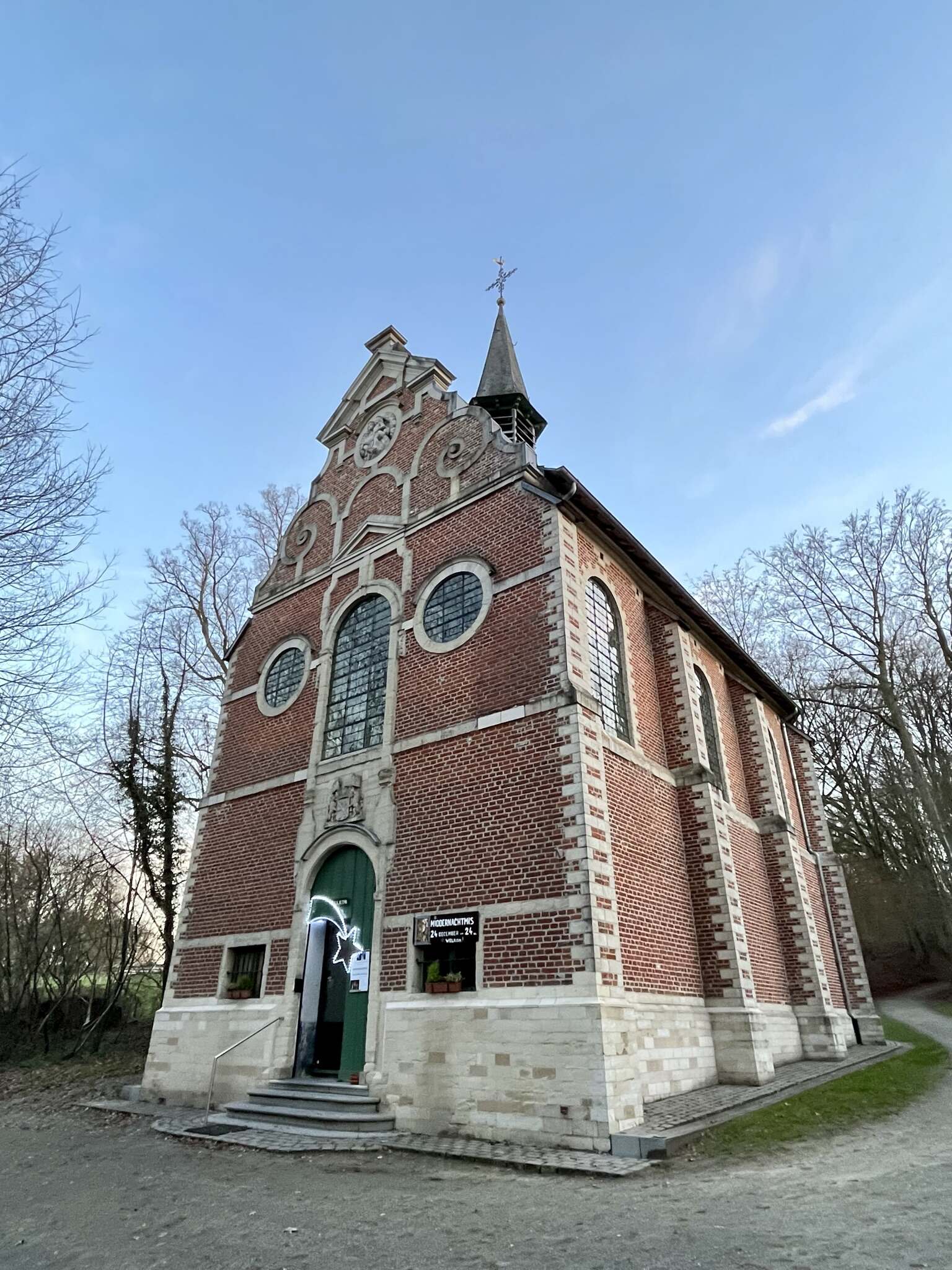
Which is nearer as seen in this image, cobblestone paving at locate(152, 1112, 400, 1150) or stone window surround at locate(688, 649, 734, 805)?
cobblestone paving at locate(152, 1112, 400, 1150)

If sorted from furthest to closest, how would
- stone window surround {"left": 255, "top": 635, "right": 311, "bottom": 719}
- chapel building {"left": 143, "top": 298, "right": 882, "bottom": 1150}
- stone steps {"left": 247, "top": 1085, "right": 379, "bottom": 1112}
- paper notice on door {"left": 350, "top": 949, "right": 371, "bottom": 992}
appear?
stone window surround {"left": 255, "top": 635, "right": 311, "bottom": 719}
paper notice on door {"left": 350, "top": 949, "right": 371, "bottom": 992}
stone steps {"left": 247, "top": 1085, "right": 379, "bottom": 1112}
chapel building {"left": 143, "top": 298, "right": 882, "bottom": 1150}

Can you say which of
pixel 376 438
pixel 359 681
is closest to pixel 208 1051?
pixel 359 681

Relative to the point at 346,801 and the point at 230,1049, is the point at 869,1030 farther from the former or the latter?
the point at 230,1049

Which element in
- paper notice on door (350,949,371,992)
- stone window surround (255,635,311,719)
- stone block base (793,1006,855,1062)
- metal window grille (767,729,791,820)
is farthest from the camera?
metal window grille (767,729,791,820)

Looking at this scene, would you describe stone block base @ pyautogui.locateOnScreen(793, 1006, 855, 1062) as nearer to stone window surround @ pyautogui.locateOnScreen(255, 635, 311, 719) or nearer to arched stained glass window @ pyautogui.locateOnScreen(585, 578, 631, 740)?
arched stained glass window @ pyautogui.locateOnScreen(585, 578, 631, 740)

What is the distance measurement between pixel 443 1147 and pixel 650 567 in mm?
10337

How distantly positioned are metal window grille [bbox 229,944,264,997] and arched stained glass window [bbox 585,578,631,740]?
733cm

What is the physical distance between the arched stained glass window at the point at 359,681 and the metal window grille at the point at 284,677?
1191mm

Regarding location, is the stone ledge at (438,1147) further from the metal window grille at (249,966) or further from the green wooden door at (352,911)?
the metal window grille at (249,966)

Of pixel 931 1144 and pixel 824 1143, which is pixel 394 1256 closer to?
pixel 824 1143

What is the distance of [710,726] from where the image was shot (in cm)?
1653

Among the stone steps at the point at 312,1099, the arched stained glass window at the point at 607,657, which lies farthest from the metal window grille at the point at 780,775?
the stone steps at the point at 312,1099

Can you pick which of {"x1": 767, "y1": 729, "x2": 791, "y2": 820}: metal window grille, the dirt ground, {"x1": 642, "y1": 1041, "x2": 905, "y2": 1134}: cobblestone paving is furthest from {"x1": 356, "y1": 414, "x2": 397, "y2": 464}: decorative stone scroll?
{"x1": 642, "y1": 1041, "x2": 905, "y2": 1134}: cobblestone paving

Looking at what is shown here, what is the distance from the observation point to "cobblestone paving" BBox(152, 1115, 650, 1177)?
7.25 metres
